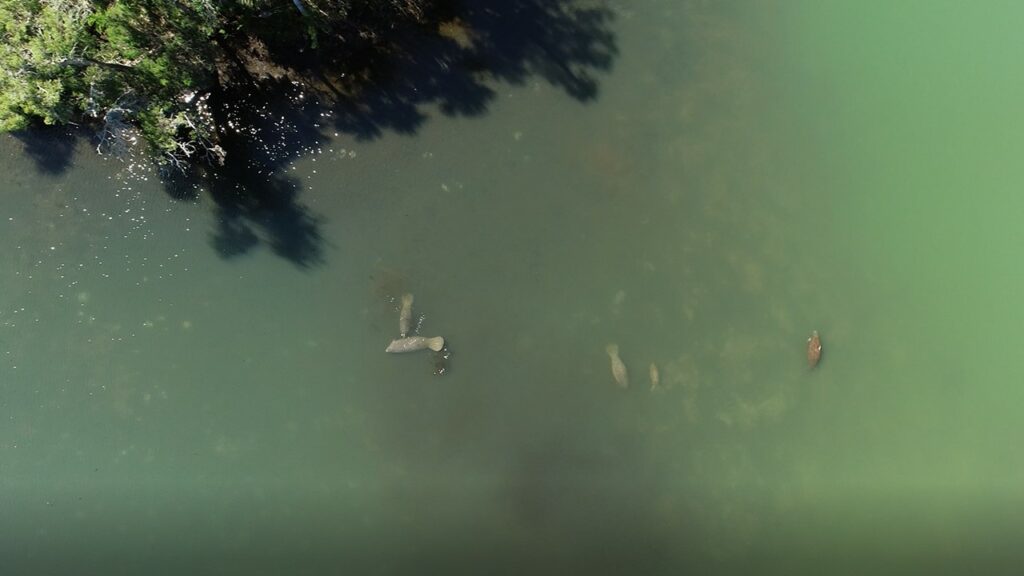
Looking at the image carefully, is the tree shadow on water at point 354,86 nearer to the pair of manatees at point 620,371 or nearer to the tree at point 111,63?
the tree at point 111,63

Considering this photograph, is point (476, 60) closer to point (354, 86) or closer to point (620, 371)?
point (354, 86)

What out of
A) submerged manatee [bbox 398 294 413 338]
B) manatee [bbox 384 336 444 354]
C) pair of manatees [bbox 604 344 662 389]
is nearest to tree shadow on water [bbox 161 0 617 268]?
submerged manatee [bbox 398 294 413 338]

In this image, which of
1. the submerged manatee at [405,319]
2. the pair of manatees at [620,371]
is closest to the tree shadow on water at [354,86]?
the submerged manatee at [405,319]

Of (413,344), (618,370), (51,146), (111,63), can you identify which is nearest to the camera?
(111,63)

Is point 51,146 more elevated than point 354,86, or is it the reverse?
point 354,86

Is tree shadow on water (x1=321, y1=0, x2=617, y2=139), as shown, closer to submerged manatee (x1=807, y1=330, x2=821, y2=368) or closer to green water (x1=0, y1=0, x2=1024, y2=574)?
green water (x1=0, y1=0, x2=1024, y2=574)

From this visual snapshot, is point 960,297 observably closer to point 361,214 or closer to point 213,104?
point 361,214

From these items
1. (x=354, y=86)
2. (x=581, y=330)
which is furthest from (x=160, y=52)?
(x=581, y=330)

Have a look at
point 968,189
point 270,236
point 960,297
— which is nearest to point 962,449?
point 960,297
